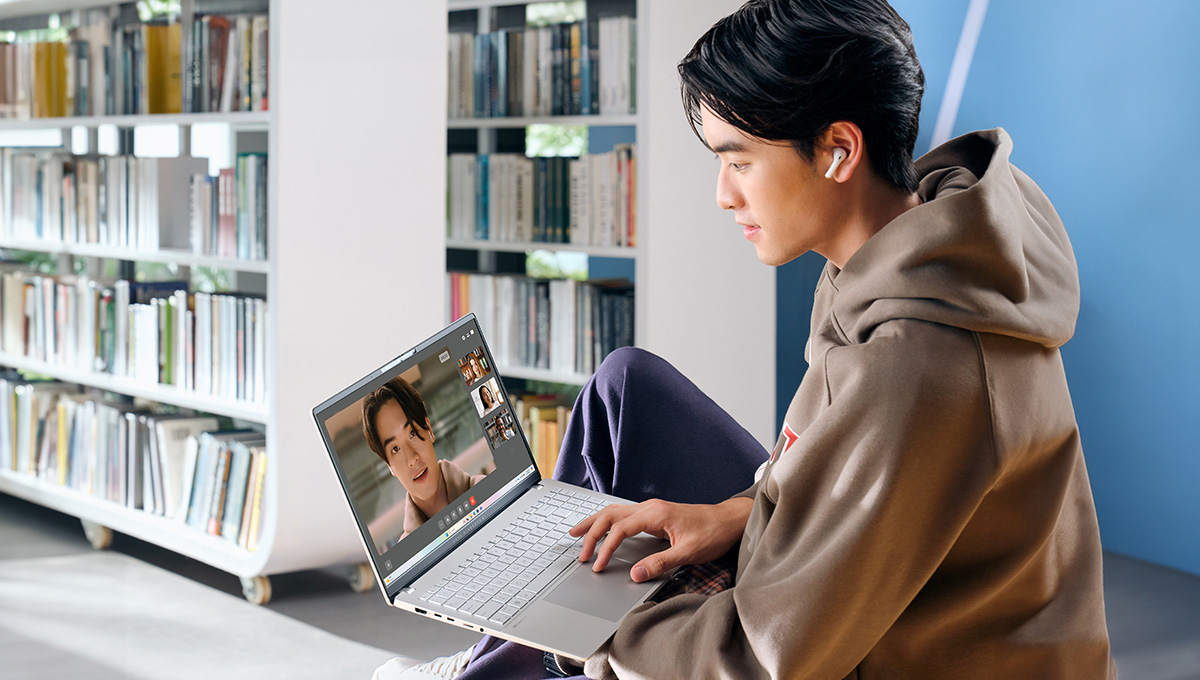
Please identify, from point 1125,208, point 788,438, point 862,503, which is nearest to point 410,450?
point 788,438

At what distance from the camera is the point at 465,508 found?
132 centimetres

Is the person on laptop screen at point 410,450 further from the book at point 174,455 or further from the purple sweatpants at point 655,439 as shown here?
the book at point 174,455

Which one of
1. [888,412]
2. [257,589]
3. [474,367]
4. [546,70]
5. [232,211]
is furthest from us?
[546,70]

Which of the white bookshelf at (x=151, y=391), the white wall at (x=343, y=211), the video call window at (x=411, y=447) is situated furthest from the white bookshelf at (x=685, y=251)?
the video call window at (x=411, y=447)

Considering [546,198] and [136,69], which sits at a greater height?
[136,69]

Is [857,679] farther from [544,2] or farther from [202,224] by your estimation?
[544,2]

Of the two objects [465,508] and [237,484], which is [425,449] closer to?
[465,508]

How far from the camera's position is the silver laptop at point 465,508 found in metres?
1.12

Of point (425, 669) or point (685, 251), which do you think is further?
point (685, 251)

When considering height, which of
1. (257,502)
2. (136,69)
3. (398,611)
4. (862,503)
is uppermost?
(136,69)

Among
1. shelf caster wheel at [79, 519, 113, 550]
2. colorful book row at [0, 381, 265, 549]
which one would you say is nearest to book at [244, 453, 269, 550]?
colorful book row at [0, 381, 265, 549]

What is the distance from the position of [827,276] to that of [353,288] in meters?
1.78

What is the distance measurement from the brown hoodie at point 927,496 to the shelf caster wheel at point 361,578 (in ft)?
6.66

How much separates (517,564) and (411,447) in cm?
18
